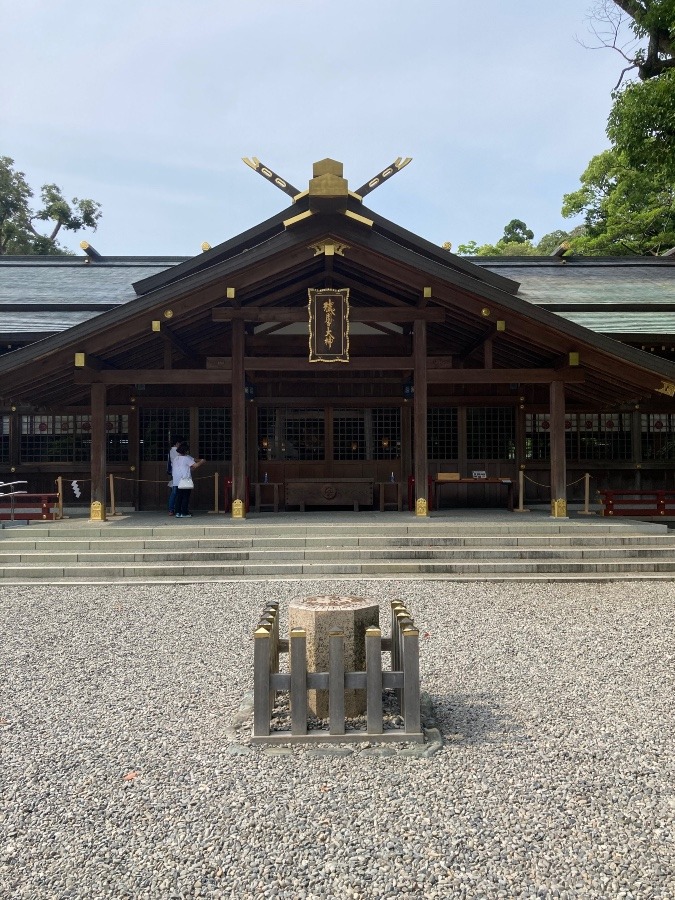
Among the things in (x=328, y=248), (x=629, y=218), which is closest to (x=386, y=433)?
(x=328, y=248)

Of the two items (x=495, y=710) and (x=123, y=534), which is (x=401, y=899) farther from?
(x=123, y=534)

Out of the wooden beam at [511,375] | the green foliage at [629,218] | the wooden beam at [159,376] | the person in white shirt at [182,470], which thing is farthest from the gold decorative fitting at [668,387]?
the green foliage at [629,218]

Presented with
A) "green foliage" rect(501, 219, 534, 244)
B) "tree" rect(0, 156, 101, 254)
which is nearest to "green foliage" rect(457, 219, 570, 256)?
"green foliage" rect(501, 219, 534, 244)

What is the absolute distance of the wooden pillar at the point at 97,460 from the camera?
10773 millimetres

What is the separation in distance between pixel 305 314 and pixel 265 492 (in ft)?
14.7

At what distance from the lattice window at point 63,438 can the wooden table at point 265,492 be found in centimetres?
328

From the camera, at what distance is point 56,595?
751 centimetres

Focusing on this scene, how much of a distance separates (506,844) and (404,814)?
470mm

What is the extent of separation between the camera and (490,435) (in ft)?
47.2

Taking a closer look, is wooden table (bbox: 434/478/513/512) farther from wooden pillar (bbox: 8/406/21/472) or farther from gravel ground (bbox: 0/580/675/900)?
wooden pillar (bbox: 8/406/21/472)

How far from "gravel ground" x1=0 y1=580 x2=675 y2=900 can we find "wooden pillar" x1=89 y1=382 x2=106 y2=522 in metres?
5.35

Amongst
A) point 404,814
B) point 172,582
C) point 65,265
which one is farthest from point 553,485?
point 65,265

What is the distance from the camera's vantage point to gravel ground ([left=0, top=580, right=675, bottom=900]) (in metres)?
2.42

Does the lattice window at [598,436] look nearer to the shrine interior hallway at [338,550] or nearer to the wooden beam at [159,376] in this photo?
the shrine interior hallway at [338,550]
